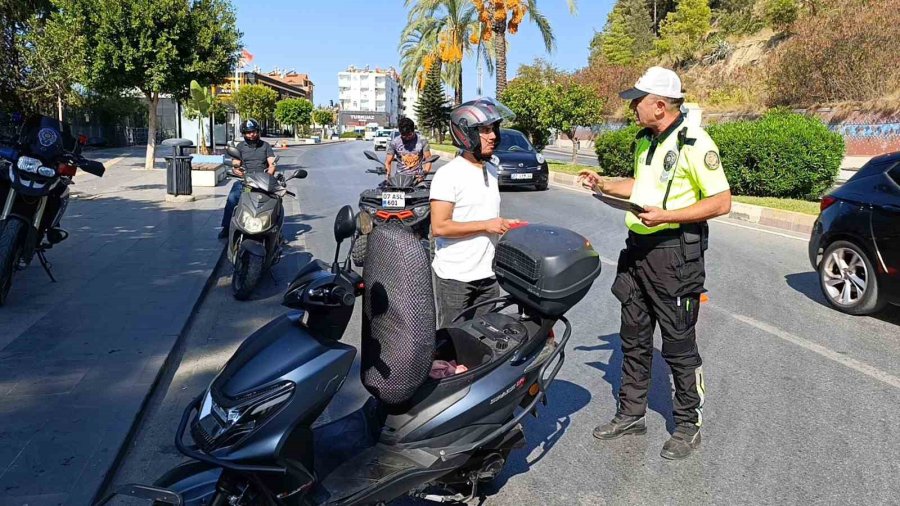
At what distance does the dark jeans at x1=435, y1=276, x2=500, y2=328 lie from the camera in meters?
3.96

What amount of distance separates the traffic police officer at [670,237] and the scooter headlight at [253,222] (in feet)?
13.8

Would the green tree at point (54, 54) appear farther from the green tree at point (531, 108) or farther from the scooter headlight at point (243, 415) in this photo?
the scooter headlight at point (243, 415)

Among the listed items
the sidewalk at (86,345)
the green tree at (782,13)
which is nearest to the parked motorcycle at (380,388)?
the sidewalk at (86,345)

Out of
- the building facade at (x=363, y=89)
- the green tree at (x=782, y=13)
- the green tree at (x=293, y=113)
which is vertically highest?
the building facade at (x=363, y=89)

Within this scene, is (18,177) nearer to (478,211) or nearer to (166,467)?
(166,467)

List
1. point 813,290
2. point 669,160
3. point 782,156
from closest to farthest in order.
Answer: point 669,160 < point 813,290 < point 782,156

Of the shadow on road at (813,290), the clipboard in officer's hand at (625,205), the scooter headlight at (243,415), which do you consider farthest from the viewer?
the shadow on road at (813,290)

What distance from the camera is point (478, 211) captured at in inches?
155

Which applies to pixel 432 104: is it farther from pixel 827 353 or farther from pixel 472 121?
pixel 472 121

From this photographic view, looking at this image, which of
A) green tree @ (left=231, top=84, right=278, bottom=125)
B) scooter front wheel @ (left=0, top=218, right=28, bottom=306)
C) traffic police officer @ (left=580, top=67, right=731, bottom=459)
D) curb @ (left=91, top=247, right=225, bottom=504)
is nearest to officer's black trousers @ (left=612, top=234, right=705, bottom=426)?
traffic police officer @ (left=580, top=67, right=731, bottom=459)

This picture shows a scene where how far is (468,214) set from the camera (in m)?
3.91

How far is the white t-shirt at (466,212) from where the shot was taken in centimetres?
384

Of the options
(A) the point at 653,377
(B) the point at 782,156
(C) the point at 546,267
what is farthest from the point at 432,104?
(C) the point at 546,267

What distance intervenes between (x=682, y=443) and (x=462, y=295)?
1.44 m
